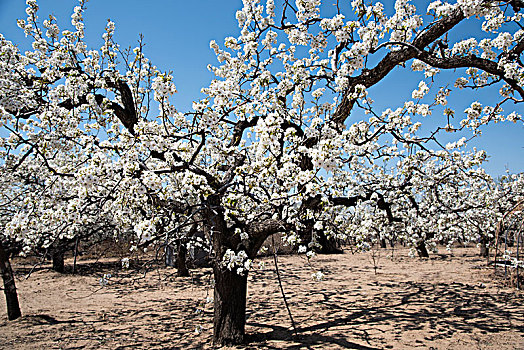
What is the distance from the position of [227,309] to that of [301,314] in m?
2.33

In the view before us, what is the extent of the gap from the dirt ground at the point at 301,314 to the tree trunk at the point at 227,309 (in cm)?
26

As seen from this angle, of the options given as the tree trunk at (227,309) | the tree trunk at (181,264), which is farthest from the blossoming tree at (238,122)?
the tree trunk at (181,264)

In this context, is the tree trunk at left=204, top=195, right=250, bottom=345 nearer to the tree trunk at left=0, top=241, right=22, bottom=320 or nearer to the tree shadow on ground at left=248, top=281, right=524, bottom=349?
the tree shadow on ground at left=248, top=281, right=524, bottom=349

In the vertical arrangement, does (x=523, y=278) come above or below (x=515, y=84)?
below

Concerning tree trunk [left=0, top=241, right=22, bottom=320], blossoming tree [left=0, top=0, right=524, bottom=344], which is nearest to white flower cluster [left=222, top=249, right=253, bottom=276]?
blossoming tree [left=0, top=0, right=524, bottom=344]

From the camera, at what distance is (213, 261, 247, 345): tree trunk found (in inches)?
190

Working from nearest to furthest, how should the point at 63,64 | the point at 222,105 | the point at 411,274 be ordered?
the point at 222,105 → the point at 63,64 → the point at 411,274

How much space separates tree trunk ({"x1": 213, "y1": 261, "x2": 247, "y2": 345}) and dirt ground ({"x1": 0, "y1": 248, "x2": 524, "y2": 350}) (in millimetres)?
259

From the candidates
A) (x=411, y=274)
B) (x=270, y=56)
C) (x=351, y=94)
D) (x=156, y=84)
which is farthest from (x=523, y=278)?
(x=156, y=84)

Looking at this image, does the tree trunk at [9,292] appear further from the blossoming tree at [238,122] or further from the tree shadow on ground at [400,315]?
Result: the tree shadow on ground at [400,315]

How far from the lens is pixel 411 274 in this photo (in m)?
10.2

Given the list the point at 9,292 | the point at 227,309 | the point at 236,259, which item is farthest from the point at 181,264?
the point at 236,259

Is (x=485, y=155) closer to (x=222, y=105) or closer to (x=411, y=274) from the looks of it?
(x=411, y=274)

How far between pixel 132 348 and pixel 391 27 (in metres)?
6.37
